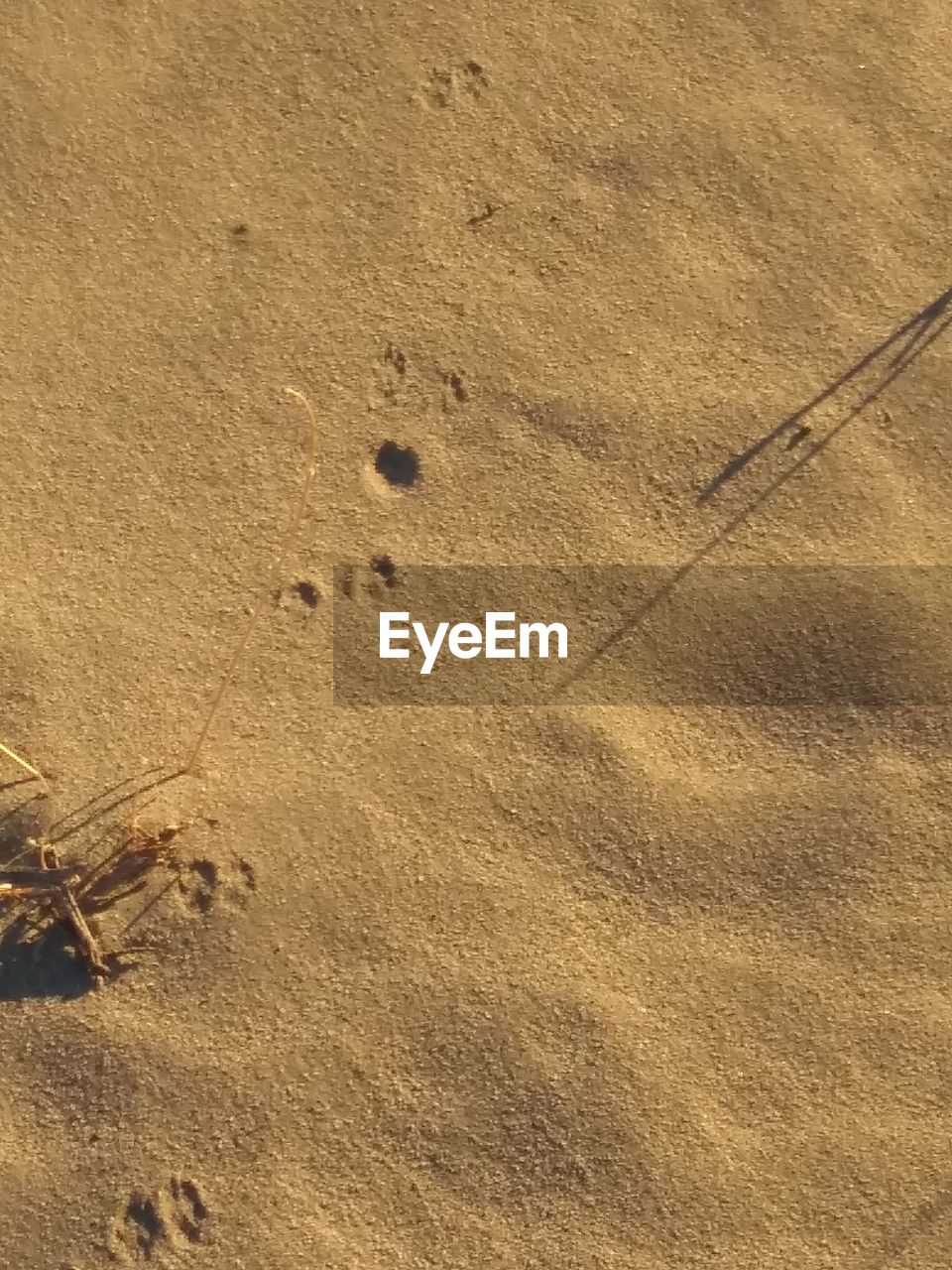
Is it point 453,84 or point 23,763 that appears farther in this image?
point 453,84

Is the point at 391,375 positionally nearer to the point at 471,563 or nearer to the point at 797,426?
the point at 471,563

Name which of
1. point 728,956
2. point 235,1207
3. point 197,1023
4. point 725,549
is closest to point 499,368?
point 725,549

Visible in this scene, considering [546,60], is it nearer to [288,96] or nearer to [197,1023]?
[288,96]

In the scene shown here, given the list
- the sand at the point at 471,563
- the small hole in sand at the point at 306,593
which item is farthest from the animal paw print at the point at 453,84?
the small hole in sand at the point at 306,593

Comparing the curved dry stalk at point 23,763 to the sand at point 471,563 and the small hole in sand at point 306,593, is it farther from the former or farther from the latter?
the small hole in sand at point 306,593

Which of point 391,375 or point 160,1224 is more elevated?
point 391,375

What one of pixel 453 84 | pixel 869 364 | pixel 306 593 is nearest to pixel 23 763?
pixel 306 593

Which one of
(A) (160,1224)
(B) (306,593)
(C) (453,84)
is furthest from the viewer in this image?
(C) (453,84)

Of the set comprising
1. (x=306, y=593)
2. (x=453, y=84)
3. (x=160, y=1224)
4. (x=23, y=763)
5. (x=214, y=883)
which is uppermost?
(x=453, y=84)
